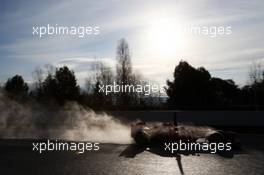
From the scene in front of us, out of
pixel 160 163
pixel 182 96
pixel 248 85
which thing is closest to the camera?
pixel 160 163

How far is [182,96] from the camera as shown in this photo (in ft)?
143

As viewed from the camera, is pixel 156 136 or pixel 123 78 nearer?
pixel 156 136

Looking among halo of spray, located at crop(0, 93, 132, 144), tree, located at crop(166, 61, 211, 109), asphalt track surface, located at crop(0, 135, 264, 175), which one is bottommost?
asphalt track surface, located at crop(0, 135, 264, 175)

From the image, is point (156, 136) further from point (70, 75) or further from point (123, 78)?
point (70, 75)

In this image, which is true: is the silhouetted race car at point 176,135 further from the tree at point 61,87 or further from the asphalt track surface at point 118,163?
the tree at point 61,87

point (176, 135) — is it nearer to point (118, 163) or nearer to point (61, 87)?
point (118, 163)

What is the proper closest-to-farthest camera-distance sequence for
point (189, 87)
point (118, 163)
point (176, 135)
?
point (118, 163)
point (176, 135)
point (189, 87)

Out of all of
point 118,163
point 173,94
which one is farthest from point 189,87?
point 118,163

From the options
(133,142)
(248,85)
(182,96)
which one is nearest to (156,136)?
(133,142)

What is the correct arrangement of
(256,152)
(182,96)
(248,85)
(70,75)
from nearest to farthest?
(256,152)
(182,96)
(70,75)
(248,85)

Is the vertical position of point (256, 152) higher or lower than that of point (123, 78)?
lower

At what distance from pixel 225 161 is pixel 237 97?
35260 millimetres

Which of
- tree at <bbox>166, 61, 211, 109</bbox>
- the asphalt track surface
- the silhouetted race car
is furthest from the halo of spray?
tree at <bbox>166, 61, 211, 109</bbox>

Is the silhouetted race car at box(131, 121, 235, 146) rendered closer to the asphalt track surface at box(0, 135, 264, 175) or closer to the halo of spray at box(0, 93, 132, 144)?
the asphalt track surface at box(0, 135, 264, 175)
